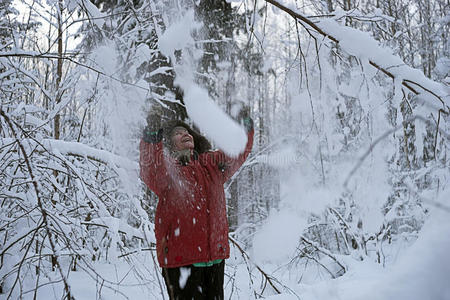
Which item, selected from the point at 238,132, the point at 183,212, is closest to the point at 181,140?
the point at 238,132

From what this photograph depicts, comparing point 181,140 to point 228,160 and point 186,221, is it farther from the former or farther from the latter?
point 186,221

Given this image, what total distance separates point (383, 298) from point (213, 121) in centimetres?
179

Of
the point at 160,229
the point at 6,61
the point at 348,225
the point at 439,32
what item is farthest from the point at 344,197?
the point at 6,61

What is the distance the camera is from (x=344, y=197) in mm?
4953

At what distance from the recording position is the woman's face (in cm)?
237

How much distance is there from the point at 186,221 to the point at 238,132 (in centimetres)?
76

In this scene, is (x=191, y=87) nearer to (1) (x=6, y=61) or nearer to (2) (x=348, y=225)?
(1) (x=6, y=61)

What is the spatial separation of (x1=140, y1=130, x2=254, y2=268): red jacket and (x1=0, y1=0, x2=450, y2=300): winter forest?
0.24 metres

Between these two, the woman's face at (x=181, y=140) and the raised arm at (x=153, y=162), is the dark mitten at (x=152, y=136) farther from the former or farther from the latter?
the woman's face at (x=181, y=140)

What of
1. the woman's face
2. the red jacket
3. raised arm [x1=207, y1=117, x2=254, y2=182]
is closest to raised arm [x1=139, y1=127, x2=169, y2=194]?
the red jacket

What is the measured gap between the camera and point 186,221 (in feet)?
6.93

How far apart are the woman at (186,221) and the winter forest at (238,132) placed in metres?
0.21

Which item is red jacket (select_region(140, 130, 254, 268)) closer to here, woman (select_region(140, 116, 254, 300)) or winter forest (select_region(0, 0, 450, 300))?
woman (select_region(140, 116, 254, 300))

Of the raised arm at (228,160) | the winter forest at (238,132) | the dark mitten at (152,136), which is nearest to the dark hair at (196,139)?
the winter forest at (238,132)
